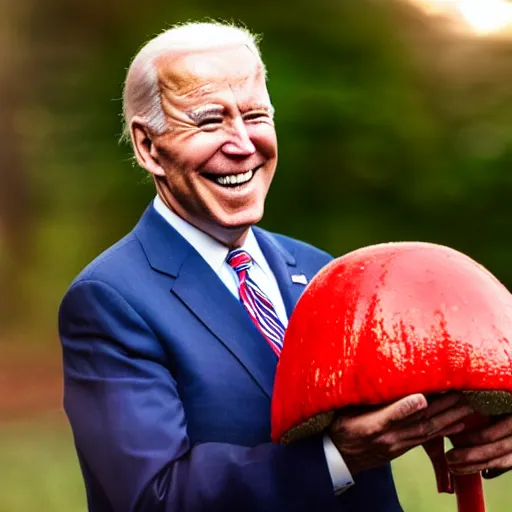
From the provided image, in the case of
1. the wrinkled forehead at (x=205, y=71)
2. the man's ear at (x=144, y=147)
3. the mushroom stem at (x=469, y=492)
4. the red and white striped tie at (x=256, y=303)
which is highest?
the wrinkled forehead at (x=205, y=71)

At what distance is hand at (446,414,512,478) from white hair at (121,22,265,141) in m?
0.53

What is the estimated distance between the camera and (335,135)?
12.3 ft

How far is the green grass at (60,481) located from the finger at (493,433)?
181 centimetres

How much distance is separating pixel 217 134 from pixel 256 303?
8.9 inches

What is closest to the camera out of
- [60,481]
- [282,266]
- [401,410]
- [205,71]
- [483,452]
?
[401,410]

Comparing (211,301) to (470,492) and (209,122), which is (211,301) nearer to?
(209,122)

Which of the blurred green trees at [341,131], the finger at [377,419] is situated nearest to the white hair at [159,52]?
the finger at [377,419]

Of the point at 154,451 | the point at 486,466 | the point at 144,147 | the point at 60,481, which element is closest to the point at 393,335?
the point at 486,466

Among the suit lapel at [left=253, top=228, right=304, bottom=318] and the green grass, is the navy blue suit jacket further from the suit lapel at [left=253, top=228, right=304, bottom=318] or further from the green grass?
the green grass

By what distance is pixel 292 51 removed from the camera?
383cm

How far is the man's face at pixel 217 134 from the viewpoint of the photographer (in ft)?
4.14

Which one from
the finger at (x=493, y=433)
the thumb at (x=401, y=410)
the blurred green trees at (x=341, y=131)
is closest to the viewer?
the thumb at (x=401, y=410)

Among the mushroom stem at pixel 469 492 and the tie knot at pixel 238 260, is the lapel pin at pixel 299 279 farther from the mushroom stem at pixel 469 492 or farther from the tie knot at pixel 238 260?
the mushroom stem at pixel 469 492

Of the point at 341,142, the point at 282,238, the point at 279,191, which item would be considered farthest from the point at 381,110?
the point at 282,238
